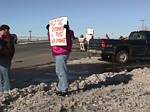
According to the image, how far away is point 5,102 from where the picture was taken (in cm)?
953

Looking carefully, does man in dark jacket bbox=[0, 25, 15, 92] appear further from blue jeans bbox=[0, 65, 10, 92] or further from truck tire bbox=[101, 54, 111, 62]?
truck tire bbox=[101, 54, 111, 62]

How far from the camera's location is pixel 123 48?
2509cm

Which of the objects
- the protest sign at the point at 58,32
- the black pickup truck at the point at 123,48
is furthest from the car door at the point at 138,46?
the protest sign at the point at 58,32

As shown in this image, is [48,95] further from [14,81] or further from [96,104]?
[14,81]

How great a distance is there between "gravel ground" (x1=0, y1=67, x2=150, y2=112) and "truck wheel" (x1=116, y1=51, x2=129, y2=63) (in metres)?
12.1

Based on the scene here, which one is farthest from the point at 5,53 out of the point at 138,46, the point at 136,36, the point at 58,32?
the point at 136,36

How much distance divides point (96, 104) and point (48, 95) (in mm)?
1520

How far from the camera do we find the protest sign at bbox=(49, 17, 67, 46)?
1075cm

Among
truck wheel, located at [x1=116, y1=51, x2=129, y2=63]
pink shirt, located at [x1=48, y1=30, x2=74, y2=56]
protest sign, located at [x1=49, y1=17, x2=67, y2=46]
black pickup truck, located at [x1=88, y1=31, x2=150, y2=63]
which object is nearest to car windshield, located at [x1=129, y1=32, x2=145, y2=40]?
black pickup truck, located at [x1=88, y1=31, x2=150, y2=63]

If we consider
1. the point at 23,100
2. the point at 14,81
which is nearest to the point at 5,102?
the point at 23,100

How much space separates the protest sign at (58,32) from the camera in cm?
1075

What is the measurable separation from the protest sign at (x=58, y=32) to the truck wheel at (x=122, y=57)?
14.0 metres

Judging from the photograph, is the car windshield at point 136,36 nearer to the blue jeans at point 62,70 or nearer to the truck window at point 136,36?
the truck window at point 136,36

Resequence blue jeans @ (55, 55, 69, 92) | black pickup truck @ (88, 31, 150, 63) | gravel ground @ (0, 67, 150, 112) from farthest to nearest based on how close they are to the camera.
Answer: black pickup truck @ (88, 31, 150, 63) < blue jeans @ (55, 55, 69, 92) < gravel ground @ (0, 67, 150, 112)
